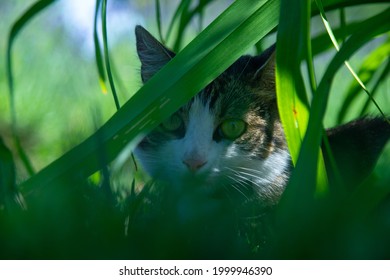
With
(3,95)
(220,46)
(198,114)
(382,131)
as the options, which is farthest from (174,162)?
(3,95)

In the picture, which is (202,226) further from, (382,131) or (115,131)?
(382,131)

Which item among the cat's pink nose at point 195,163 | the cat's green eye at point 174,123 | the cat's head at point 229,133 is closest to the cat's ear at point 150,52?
the cat's head at point 229,133

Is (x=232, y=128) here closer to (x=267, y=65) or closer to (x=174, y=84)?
(x=267, y=65)

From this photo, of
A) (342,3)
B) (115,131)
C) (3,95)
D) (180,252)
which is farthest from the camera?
(3,95)

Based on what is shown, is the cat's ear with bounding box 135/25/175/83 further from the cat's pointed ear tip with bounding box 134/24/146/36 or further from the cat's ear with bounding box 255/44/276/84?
the cat's ear with bounding box 255/44/276/84

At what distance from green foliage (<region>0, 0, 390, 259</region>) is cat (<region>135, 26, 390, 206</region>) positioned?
36cm

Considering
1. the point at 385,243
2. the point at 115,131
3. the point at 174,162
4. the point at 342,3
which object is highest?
the point at 342,3

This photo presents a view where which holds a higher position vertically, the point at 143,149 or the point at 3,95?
the point at 3,95

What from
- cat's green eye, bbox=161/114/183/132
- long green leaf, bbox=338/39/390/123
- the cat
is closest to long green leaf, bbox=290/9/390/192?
the cat

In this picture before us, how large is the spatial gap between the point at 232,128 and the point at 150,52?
25 cm

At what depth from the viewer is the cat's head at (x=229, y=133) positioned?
1339 mm

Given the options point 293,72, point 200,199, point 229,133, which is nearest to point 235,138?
point 229,133

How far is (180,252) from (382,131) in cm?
107
